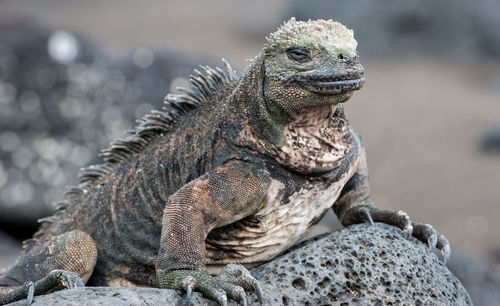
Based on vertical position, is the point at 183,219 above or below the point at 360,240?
below

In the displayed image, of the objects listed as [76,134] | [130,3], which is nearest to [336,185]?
[76,134]

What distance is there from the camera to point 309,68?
4262 mm

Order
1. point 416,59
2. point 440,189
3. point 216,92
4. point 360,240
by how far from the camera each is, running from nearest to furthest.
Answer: point 360,240, point 216,92, point 440,189, point 416,59

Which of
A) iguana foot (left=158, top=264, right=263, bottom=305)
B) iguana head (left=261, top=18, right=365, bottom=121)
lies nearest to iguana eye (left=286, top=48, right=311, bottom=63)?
iguana head (left=261, top=18, right=365, bottom=121)

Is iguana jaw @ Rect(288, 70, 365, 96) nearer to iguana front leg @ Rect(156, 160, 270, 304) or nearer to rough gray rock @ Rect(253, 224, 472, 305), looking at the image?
iguana front leg @ Rect(156, 160, 270, 304)

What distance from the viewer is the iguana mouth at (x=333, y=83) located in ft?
13.7

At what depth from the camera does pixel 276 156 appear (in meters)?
4.46

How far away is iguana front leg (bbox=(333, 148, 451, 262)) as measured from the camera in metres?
4.83

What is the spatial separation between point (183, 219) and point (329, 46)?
1386mm

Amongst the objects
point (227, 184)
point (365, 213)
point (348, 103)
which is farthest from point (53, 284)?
point (348, 103)

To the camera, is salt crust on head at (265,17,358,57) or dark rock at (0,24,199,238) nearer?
salt crust on head at (265,17,358,57)

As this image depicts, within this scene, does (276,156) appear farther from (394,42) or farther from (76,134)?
(394,42)

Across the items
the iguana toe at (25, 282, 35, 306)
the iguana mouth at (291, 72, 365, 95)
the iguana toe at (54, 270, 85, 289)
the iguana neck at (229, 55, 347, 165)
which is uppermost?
the iguana mouth at (291, 72, 365, 95)

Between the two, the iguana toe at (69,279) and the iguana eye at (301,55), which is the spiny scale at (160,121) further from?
the iguana toe at (69,279)
